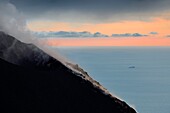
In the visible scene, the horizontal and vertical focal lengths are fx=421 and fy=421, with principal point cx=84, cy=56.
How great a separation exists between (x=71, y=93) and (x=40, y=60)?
7.02 m

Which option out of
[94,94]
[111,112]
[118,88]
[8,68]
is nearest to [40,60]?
[8,68]

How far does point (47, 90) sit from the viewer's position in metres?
36.0

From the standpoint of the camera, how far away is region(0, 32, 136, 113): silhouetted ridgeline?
33.8m

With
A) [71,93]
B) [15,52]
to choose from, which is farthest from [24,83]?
[15,52]

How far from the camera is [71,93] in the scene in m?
36.2

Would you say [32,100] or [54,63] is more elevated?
[54,63]

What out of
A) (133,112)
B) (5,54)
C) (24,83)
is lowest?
(133,112)

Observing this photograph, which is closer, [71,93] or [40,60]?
[71,93]

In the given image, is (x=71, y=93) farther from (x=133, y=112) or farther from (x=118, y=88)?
(x=118, y=88)

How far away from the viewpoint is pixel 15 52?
42.6 meters

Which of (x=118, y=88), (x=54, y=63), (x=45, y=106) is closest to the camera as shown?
(x=45, y=106)

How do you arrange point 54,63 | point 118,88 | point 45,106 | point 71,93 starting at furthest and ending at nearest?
point 118,88 < point 54,63 < point 71,93 < point 45,106

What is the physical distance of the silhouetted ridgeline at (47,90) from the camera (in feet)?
111

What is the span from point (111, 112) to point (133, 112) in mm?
2827
